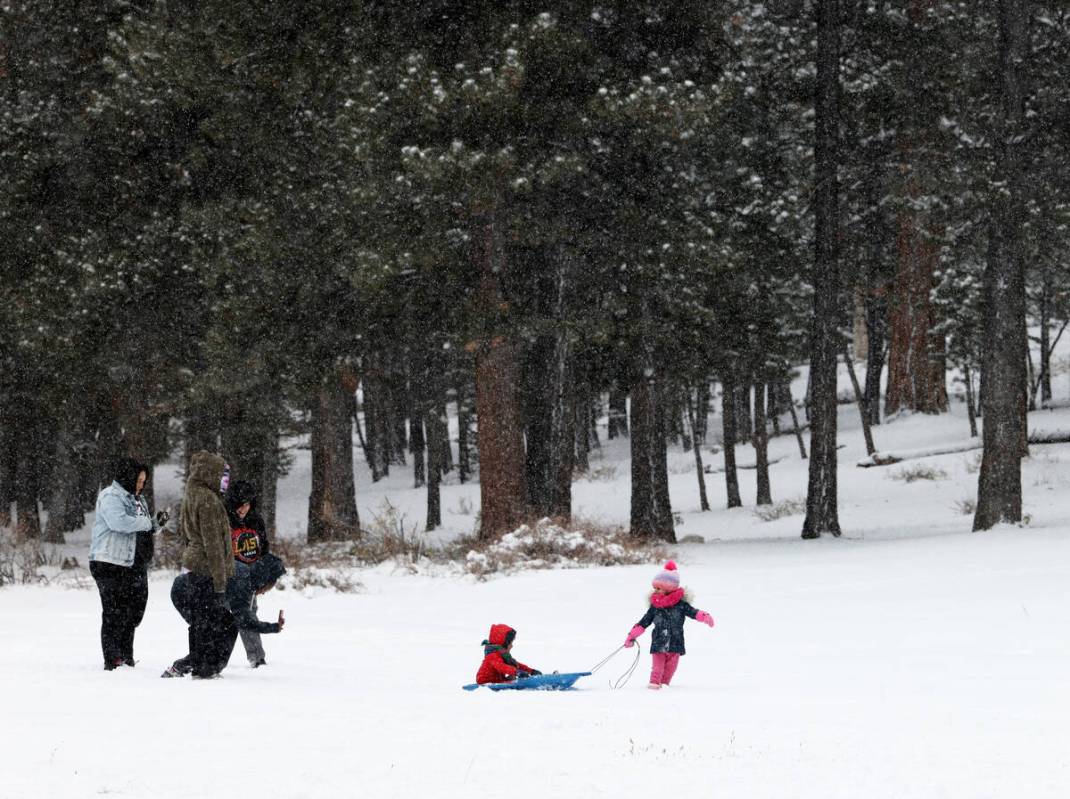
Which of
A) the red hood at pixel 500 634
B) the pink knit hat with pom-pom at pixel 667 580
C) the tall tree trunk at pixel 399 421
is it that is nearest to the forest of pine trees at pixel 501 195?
the pink knit hat with pom-pom at pixel 667 580

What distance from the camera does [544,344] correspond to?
23.1m

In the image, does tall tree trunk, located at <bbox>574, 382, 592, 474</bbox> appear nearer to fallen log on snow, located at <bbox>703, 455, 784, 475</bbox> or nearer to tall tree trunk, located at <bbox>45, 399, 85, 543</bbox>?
fallen log on snow, located at <bbox>703, 455, 784, 475</bbox>

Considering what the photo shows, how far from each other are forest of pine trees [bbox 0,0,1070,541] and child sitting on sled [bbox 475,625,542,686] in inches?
383

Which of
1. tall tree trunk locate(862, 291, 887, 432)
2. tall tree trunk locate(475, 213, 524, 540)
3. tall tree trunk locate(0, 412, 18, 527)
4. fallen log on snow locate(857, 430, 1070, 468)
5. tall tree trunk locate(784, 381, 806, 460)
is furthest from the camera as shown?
tall tree trunk locate(862, 291, 887, 432)

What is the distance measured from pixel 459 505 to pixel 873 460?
1323cm

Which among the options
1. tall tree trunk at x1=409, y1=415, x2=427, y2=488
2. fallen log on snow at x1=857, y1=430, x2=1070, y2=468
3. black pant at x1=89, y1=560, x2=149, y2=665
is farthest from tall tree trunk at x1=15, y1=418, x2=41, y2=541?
black pant at x1=89, y1=560, x2=149, y2=665

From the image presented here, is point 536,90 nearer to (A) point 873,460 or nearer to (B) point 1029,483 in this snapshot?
(B) point 1029,483

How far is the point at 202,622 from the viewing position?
8898 millimetres

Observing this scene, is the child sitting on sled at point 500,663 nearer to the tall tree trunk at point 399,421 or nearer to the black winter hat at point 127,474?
the black winter hat at point 127,474

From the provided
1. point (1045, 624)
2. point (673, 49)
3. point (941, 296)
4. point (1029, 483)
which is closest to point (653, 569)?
point (1045, 624)

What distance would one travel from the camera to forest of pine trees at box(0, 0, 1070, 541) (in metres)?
18.7

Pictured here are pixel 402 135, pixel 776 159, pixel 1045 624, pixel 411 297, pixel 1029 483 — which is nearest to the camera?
pixel 1045 624

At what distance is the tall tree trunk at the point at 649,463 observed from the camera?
21.8 metres

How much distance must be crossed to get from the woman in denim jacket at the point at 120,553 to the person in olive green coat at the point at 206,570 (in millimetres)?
558
